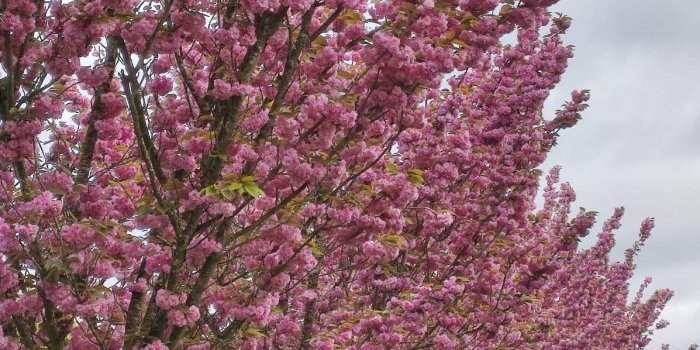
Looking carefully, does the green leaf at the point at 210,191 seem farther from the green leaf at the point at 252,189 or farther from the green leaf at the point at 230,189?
the green leaf at the point at 252,189

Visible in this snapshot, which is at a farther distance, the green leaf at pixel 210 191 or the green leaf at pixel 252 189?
the green leaf at pixel 210 191

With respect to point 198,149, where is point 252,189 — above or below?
below

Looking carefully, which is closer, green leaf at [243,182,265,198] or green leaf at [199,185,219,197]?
green leaf at [243,182,265,198]

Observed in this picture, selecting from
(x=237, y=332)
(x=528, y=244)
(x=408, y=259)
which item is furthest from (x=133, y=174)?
(x=528, y=244)

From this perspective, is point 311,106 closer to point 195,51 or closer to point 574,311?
point 195,51

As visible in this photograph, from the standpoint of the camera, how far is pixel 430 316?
30.0 feet

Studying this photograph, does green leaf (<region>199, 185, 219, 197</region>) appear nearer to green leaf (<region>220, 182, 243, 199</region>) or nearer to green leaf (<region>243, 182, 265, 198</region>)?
green leaf (<region>220, 182, 243, 199</region>)

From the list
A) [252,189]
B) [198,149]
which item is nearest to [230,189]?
[252,189]

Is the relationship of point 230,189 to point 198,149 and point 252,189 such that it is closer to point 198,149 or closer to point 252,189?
point 252,189

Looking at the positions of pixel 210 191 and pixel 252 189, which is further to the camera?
pixel 210 191

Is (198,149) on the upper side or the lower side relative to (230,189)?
upper

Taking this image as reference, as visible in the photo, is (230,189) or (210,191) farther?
(210,191)

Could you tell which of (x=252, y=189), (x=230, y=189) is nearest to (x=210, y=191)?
(x=230, y=189)

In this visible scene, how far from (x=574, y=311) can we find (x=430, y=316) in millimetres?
8281
